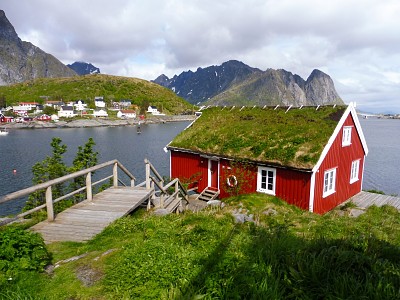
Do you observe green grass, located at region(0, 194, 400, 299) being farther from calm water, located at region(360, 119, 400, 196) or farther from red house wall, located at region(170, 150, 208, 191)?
calm water, located at region(360, 119, 400, 196)

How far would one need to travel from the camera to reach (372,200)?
62.0 ft

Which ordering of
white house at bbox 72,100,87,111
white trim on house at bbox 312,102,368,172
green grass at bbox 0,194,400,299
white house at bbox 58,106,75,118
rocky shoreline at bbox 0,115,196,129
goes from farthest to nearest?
1. white house at bbox 72,100,87,111
2. white house at bbox 58,106,75,118
3. rocky shoreline at bbox 0,115,196,129
4. white trim on house at bbox 312,102,368,172
5. green grass at bbox 0,194,400,299

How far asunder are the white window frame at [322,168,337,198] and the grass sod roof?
214 centimetres

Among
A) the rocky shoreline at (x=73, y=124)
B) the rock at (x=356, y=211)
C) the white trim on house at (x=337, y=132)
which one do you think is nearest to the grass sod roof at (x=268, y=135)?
the white trim on house at (x=337, y=132)

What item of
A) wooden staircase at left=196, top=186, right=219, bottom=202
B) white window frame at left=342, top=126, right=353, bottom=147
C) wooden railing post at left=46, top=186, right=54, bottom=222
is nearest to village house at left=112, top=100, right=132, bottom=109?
wooden staircase at left=196, top=186, right=219, bottom=202

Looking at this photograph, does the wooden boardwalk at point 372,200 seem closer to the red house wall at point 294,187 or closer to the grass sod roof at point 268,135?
the red house wall at point 294,187

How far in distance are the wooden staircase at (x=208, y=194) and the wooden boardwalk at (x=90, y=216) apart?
876cm

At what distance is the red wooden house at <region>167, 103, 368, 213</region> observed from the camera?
1516 cm

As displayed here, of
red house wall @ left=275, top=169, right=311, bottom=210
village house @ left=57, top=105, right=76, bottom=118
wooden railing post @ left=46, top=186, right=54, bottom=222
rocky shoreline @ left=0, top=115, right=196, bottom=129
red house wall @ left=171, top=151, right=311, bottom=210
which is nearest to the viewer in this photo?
wooden railing post @ left=46, top=186, right=54, bottom=222

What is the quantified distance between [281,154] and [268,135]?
2.26m

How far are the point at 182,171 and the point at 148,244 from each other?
15.9m

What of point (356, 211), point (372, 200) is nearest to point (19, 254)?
point (356, 211)

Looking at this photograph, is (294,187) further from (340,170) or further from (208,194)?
(208,194)

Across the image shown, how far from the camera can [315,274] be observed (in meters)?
3.97
